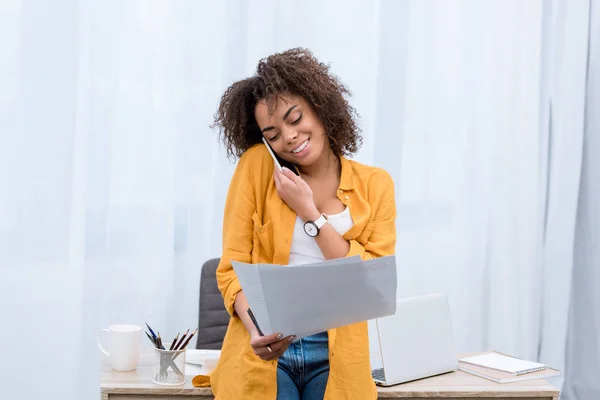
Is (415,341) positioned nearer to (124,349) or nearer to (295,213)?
(295,213)

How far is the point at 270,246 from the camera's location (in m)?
1.74

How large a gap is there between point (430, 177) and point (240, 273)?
6.79 feet

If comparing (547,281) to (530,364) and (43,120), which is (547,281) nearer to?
Answer: (530,364)

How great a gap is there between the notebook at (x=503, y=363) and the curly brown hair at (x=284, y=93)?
72 cm

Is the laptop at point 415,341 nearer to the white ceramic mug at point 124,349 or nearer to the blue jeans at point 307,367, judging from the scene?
the blue jeans at point 307,367

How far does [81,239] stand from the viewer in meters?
2.94

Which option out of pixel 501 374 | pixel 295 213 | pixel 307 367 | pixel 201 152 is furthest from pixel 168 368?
pixel 201 152

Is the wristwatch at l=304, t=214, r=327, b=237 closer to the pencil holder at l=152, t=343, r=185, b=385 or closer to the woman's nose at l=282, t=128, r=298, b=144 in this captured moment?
the woman's nose at l=282, t=128, r=298, b=144

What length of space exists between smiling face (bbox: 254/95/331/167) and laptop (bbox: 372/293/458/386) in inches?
17.8

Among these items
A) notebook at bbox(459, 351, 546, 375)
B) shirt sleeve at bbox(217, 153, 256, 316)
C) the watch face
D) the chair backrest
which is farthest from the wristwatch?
the chair backrest

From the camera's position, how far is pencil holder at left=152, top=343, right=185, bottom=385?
5.88 feet

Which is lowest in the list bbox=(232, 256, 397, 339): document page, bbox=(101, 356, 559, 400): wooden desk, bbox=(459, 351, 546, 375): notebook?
bbox=(101, 356, 559, 400): wooden desk

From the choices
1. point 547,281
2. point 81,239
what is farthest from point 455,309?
point 81,239

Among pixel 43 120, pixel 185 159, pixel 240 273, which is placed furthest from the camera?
pixel 185 159
